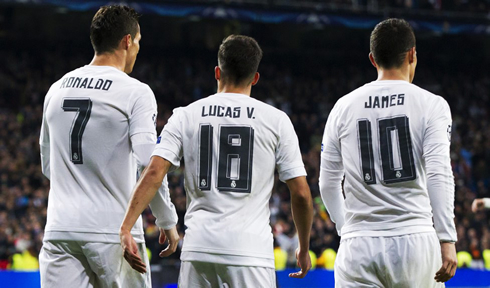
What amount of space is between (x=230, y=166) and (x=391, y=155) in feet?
2.66

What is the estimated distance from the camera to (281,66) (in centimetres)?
2559

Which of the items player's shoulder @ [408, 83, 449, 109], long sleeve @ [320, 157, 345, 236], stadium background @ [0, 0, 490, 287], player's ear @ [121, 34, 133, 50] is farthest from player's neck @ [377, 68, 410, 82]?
stadium background @ [0, 0, 490, 287]

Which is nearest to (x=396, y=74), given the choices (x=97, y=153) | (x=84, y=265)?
(x=97, y=153)

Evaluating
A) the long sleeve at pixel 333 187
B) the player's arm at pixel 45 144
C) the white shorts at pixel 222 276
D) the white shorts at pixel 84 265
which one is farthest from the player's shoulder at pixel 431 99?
the player's arm at pixel 45 144

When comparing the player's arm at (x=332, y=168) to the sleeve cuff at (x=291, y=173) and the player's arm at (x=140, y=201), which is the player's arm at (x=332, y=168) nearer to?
the sleeve cuff at (x=291, y=173)

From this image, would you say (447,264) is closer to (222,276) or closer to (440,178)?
(440,178)

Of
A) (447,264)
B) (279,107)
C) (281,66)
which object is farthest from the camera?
(281,66)

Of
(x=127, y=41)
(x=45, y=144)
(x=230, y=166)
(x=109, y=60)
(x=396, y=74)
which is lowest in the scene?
(x=230, y=166)

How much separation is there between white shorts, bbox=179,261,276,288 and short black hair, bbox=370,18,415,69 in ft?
4.16

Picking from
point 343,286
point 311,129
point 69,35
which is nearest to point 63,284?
point 343,286

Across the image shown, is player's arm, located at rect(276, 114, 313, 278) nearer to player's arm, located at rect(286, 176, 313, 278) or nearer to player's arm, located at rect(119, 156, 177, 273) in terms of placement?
player's arm, located at rect(286, 176, 313, 278)

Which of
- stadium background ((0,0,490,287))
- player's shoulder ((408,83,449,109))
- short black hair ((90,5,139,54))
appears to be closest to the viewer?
player's shoulder ((408,83,449,109))

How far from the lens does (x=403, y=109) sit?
3.97m

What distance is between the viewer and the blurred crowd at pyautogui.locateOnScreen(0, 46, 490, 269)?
15852mm
